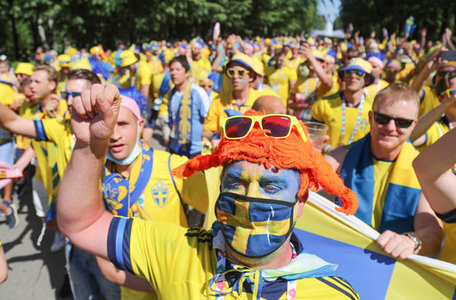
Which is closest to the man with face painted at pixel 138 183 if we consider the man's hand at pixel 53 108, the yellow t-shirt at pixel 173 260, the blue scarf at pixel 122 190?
the blue scarf at pixel 122 190

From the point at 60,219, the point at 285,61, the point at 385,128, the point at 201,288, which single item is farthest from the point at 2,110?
the point at 285,61

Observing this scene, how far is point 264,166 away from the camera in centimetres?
136

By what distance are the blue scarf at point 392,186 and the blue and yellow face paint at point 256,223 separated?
1292mm

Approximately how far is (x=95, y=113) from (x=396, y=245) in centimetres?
155

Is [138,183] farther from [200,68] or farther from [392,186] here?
[200,68]

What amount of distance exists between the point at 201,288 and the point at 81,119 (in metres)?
0.78

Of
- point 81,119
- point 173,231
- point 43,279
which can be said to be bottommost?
point 43,279

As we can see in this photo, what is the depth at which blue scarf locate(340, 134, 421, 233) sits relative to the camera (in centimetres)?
234

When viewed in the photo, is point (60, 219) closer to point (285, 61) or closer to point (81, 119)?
point (81, 119)

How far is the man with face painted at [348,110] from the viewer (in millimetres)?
4242

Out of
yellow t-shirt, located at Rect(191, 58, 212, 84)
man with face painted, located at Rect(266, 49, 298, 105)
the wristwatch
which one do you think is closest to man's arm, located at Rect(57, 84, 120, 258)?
the wristwatch

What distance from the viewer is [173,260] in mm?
1521

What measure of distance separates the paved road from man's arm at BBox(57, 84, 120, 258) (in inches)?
115

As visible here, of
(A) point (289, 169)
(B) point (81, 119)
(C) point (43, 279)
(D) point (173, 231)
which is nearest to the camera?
(B) point (81, 119)
